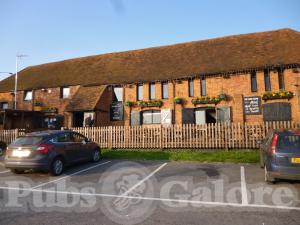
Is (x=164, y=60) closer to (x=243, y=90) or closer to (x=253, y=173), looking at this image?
(x=243, y=90)

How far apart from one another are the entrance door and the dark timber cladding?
112 inches

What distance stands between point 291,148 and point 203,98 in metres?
11.6

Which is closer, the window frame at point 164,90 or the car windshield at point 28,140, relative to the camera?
the car windshield at point 28,140

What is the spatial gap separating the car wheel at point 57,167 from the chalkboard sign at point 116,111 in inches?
459

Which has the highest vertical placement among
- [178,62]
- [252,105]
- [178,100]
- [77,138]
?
[178,62]

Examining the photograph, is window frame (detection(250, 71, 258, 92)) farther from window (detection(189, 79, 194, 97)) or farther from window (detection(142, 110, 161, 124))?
window (detection(142, 110, 161, 124))

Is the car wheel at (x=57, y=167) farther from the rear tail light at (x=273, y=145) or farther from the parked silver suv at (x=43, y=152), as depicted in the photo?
the rear tail light at (x=273, y=145)

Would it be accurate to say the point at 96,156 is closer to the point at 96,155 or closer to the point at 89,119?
the point at 96,155

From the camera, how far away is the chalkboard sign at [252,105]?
650 inches

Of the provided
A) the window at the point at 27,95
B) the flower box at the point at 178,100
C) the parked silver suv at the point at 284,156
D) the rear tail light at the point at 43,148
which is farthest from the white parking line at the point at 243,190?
the window at the point at 27,95

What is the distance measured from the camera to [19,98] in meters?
24.1


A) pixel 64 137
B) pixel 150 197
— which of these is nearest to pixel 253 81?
pixel 64 137

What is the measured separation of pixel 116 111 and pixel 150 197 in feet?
50.0

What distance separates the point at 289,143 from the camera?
6414 millimetres
